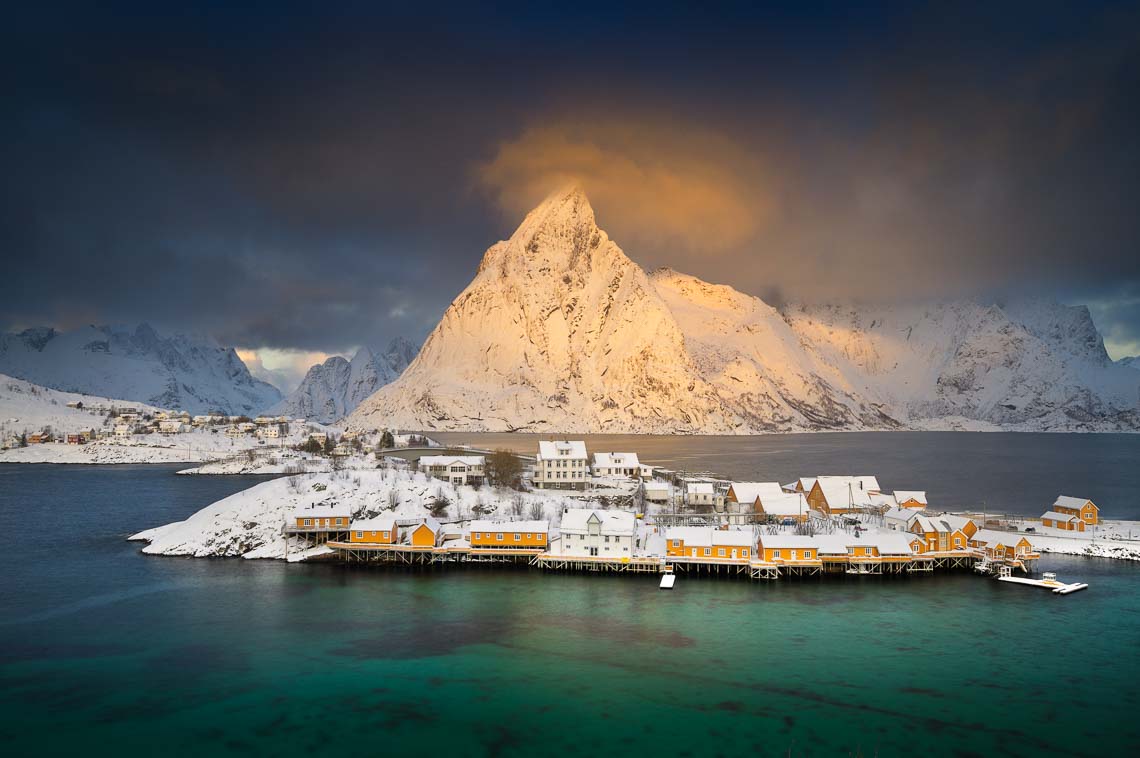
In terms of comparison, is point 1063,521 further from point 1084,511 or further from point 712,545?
point 712,545

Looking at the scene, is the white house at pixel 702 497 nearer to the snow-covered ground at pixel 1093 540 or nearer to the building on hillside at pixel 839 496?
the building on hillside at pixel 839 496

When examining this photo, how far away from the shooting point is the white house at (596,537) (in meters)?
46.2

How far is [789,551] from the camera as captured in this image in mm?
44719

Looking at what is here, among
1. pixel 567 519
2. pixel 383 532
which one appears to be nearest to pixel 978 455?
pixel 567 519

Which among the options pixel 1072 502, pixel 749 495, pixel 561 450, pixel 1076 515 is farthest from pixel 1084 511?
pixel 561 450

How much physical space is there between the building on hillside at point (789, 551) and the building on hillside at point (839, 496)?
52.3 ft

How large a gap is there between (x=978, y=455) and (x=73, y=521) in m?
145

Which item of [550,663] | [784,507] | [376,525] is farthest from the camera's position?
[784,507]

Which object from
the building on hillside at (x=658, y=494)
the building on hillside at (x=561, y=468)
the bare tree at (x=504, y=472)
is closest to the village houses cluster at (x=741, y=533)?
the building on hillside at (x=658, y=494)

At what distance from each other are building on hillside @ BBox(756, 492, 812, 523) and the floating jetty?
47.2 ft

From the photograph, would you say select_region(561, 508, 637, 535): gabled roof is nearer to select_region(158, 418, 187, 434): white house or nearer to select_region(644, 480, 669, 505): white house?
select_region(644, 480, 669, 505): white house

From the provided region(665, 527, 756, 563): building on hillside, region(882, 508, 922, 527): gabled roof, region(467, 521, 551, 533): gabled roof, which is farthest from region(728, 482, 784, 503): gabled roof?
region(467, 521, 551, 533): gabled roof

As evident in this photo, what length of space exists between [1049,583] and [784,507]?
18694 mm

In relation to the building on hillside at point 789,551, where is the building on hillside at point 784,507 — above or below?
above
